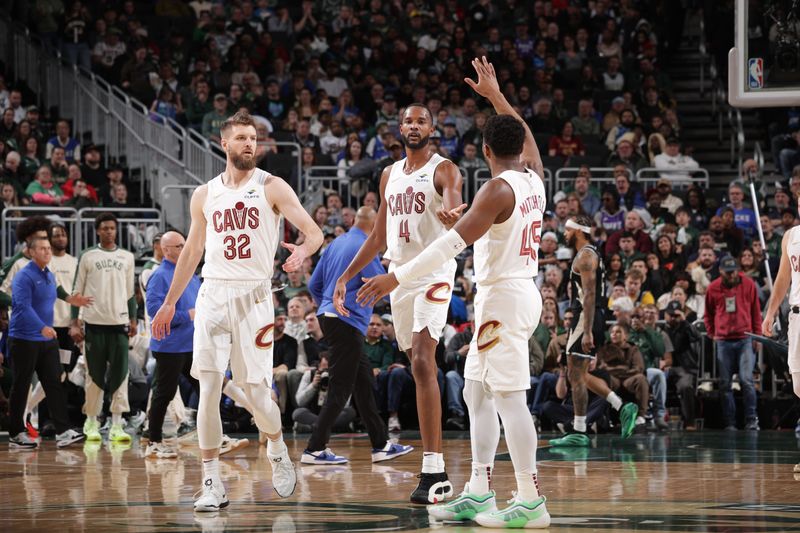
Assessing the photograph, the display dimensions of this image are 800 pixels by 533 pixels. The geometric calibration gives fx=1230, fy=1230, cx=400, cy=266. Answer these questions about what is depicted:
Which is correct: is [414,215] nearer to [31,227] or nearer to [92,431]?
[31,227]

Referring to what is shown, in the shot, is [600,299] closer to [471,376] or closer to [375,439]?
[375,439]

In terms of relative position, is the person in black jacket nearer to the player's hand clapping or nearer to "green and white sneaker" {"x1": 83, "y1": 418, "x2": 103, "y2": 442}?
"green and white sneaker" {"x1": 83, "y1": 418, "x2": 103, "y2": 442}

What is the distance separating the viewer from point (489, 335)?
683 cm

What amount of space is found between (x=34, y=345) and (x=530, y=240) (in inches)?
287

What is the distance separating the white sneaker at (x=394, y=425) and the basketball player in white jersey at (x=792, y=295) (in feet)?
16.6

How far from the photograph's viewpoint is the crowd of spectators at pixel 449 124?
15.0 meters

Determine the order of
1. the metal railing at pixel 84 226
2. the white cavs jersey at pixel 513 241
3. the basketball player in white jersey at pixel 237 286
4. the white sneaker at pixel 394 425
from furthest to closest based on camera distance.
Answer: the metal railing at pixel 84 226
the white sneaker at pixel 394 425
the basketball player in white jersey at pixel 237 286
the white cavs jersey at pixel 513 241

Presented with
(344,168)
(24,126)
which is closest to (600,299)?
(344,168)

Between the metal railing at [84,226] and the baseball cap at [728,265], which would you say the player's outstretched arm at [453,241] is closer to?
the baseball cap at [728,265]

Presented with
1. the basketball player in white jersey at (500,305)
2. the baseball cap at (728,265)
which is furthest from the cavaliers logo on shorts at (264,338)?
the baseball cap at (728,265)

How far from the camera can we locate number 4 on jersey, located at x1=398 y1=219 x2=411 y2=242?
27.9 feet

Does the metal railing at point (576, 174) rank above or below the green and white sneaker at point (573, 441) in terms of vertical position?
above

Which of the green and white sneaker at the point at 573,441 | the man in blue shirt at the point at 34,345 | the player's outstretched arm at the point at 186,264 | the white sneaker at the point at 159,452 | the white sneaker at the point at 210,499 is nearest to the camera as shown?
the white sneaker at the point at 210,499

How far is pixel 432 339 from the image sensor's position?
8172 millimetres
